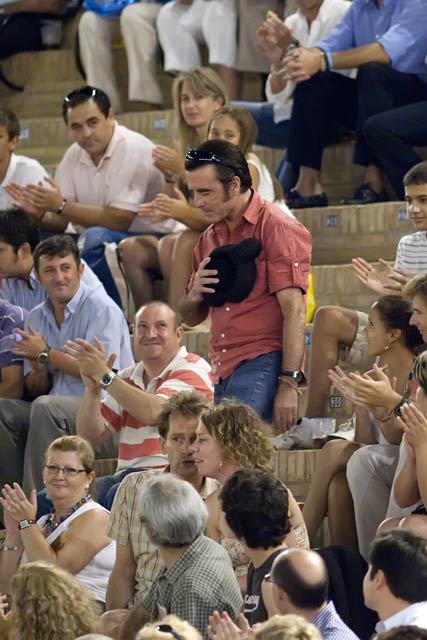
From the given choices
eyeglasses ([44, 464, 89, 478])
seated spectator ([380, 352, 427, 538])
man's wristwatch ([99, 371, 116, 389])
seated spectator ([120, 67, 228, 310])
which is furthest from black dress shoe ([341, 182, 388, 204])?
seated spectator ([380, 352, 427, 538])

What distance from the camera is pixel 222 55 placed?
9797 mm

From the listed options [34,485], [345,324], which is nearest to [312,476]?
[345,324]

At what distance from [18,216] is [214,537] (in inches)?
104

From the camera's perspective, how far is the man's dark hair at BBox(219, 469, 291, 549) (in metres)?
5.50

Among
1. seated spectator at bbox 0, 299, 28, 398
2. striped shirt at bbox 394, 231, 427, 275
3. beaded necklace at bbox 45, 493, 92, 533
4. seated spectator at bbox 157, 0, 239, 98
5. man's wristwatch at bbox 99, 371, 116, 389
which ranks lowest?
beaded necklace at bbox 45, 493, 92, 533

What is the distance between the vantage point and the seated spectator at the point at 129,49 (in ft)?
33.5

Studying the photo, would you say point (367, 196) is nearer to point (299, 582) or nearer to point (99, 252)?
point (99, 252)

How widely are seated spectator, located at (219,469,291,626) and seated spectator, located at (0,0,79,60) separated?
19.1ft

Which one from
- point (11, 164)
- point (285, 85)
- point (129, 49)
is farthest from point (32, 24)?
point (285, 85)

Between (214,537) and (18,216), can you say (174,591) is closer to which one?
(214,537)

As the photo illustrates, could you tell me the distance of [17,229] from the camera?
8.30 m

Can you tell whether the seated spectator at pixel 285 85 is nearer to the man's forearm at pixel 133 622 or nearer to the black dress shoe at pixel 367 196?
the black dress shoe at pixel 367 196

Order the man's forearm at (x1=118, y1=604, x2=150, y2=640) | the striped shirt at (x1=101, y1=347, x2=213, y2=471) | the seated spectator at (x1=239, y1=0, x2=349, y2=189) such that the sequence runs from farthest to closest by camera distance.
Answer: the seated spectator at (x1=239, y1=0, x2=349, y2=189) → the striped shirt at (x1=101, y1=347, x2=213, y2=471) → the man's forearm at (x1=118, y1=604, x2=150, y2=640)

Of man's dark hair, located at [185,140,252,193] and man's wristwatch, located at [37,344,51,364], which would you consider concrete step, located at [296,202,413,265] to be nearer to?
man's wristwatch, located at [37,344,51,364]
